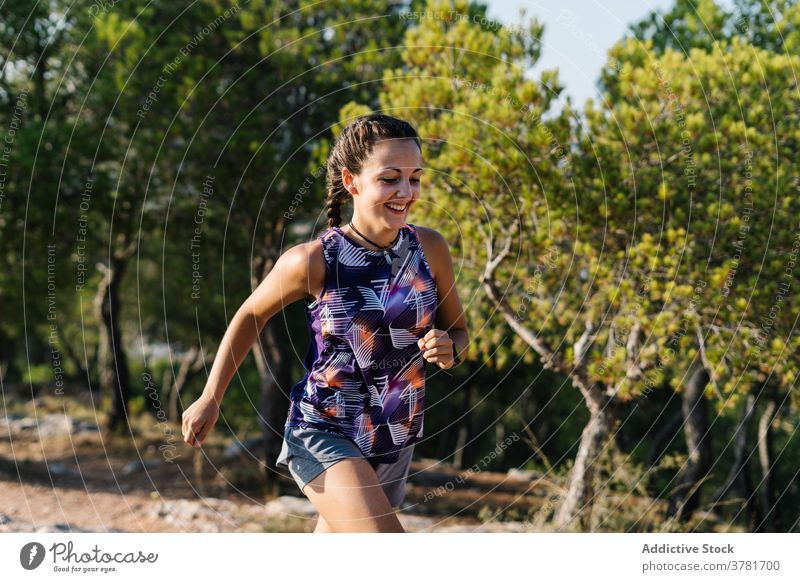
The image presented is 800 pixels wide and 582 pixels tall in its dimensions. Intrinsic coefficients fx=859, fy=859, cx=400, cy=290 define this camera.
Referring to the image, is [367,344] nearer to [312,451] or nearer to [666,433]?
[312,451]

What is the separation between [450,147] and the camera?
7.41 m

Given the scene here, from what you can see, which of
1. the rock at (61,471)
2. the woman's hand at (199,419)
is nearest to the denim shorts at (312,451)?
the woman's hand at (199,419)

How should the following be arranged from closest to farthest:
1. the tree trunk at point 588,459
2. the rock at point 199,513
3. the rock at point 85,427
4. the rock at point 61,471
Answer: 1. the tree trunk at point 588,459
2. the rock at point 199,513
3. the rock at point 61,471
4. the rock at point 85,427

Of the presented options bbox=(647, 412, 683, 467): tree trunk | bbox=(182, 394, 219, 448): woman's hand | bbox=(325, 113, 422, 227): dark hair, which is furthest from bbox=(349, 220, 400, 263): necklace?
bbox=(647, 412, 683, 467): tree trunk

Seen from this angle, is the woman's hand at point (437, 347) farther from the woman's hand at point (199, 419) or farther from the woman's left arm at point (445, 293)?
the woman's hand at point (199, 419)

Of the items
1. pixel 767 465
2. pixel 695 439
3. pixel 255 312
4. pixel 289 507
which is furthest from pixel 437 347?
pixel 767 465

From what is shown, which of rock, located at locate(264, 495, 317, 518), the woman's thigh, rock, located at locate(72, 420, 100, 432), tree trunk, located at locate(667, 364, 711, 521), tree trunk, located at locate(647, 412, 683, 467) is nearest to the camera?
the woman's thigh

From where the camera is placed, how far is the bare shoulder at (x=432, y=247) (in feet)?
13.0

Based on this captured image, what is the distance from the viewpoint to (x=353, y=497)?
3469 mm

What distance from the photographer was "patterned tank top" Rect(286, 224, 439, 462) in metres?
3.71

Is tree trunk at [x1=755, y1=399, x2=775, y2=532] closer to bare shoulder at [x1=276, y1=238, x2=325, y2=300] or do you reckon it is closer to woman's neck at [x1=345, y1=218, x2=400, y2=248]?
woman's neck at [x1=345, y1=218, x2=400, y2=248]

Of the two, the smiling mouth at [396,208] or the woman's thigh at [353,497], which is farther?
the smiling mouth at [396,208]

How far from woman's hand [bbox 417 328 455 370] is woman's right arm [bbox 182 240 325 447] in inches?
20.4
